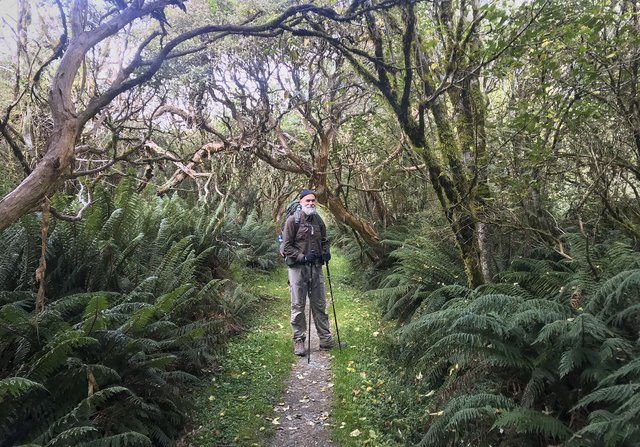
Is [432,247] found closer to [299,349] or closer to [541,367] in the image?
[299,349]

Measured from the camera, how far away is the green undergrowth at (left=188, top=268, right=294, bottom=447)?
426 centimetres

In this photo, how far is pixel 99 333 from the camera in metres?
3.90

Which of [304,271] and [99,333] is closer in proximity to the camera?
[99,333]

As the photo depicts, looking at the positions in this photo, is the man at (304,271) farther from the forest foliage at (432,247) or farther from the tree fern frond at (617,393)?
the tree fern frond at (617,393)

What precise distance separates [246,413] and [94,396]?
1849 millimetres

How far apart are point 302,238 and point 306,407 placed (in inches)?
99.5

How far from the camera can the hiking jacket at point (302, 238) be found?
6.53 meters

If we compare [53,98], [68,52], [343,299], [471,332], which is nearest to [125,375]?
[53,98]

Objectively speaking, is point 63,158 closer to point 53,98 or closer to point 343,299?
point 53,98

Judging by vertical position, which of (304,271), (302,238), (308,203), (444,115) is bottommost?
(304,271)

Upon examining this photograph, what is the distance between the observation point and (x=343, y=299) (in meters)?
10.2

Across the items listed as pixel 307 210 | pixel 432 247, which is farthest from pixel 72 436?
pixel 432 247

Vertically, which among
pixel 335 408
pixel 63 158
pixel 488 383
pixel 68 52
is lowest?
pixel 335 408

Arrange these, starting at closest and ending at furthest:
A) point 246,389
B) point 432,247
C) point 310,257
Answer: point 246,389 → point 310,257 → point 432,247
